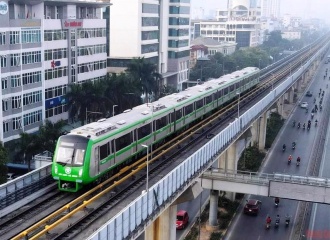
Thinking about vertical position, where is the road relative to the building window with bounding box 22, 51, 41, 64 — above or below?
below

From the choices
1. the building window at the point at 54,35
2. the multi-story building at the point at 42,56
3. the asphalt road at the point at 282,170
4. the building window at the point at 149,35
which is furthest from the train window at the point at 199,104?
the building window at the point at 149,35

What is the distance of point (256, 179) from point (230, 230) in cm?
771

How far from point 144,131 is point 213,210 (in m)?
11.7

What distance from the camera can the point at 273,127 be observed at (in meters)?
83.9

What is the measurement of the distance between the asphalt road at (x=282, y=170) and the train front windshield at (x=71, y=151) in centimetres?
1854

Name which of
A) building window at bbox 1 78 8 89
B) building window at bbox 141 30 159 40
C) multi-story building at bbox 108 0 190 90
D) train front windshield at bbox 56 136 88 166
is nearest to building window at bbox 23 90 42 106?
building window at bbox 1 78 8 89

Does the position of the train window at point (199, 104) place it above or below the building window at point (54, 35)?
below

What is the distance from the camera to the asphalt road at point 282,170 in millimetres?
43344

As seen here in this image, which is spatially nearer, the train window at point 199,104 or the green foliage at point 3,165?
the green foliage at point 3,165

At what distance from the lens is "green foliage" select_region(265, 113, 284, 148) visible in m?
76.1

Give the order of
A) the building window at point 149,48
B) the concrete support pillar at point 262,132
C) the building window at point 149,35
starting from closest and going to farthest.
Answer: the concrete support pillar at point 262,132 → the building window at point 149,35 → the building window at point 149,48

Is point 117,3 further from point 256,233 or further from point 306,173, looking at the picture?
point 256,233

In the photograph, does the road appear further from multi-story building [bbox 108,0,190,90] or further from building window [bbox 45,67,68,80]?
multi-story building [bbox 108,0,190,90]

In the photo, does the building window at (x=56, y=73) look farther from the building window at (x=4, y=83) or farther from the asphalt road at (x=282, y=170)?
the asphalt road at (x=282, y=170)
